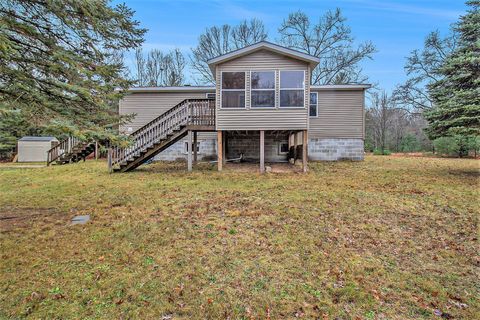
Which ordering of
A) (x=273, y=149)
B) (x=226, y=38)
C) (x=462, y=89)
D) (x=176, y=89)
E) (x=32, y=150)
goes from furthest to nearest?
(x=226, y=38), (x=32, y=150), (x=273, y=149), (x=176, y=89), (x=462, y=89)

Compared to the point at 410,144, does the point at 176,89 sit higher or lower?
higher

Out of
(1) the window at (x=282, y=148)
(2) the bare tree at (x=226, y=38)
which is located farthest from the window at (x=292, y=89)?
(2) the bare tree at (x=226, y=38)

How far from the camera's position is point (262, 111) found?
10.9m

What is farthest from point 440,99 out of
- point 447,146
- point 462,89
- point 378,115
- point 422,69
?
point 378,115

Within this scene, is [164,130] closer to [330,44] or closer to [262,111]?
[262,111]

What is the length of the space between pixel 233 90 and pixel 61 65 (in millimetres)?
7065

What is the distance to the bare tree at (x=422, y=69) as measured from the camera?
964 inches

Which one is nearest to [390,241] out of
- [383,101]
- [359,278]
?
[359,278]

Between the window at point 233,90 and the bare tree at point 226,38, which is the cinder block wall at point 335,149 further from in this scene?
the bare tree at point 226,38

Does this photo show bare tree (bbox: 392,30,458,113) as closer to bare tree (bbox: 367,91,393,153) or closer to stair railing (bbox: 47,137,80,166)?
bare tree (bbox: 367,91,393,153)

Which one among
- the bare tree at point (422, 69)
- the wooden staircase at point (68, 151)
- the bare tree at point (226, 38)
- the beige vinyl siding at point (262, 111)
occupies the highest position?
the bare tree at point (226, 38)

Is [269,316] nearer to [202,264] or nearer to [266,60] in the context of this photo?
[202,264]

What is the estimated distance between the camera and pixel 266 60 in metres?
10.8

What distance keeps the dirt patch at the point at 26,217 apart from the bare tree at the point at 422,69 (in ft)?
88.1
